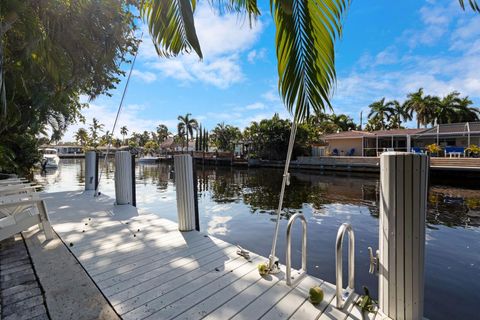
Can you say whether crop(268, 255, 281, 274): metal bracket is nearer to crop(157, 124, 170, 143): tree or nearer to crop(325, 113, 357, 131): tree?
crop(325, 113, 357, 131): tree

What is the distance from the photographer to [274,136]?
111 ft

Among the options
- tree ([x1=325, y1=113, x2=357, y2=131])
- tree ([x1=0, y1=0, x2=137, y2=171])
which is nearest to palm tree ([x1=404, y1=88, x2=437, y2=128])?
tree ([x1=325, y1=113, x2=357, y2=131])

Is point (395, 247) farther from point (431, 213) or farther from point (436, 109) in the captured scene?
point (436, 109)

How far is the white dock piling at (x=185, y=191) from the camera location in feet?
15.1

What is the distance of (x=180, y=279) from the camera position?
2.98m

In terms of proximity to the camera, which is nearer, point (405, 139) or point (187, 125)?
point (405, 139)

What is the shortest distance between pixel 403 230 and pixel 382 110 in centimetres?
4557

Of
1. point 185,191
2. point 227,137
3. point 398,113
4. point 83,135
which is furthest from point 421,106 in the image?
point 83,135

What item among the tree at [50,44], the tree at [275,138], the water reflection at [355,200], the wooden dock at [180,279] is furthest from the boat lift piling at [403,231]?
the tree at [275,138]

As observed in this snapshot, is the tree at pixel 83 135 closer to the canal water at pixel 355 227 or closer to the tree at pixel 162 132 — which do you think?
the tree at pixel 162 132

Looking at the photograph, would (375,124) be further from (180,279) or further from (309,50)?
(309,50)

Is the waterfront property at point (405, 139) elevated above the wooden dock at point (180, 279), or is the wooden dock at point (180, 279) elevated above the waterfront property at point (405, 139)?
the waterfront property at point (405, 139)

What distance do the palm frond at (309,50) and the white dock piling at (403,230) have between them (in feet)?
3.49

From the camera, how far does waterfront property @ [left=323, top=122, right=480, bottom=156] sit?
24391 mm
